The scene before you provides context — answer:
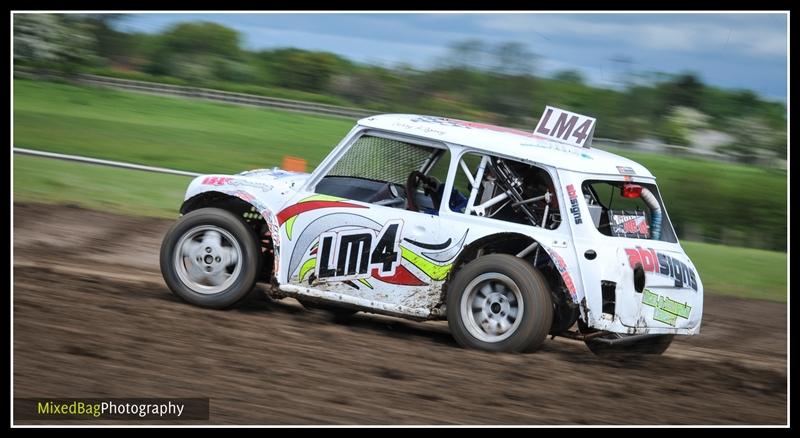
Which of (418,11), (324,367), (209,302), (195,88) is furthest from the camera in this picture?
(195,88)

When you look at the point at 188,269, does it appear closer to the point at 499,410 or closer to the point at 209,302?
the point at 209,302

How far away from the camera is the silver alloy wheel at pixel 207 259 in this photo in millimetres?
8391

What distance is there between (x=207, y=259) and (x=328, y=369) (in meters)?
1.98

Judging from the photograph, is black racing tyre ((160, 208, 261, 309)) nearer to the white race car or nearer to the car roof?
the white race car

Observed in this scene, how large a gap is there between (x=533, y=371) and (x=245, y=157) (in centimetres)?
→ 1096

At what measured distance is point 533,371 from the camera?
7.25m

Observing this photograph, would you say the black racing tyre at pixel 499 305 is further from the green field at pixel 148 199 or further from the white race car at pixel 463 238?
the green field at pixel 148 199

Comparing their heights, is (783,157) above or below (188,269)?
above

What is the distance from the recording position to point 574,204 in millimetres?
7590

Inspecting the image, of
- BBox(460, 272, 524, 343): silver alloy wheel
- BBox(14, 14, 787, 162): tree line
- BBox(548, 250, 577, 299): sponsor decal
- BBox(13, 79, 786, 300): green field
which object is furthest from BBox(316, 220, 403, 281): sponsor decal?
BBox(14, 14, 787, 162): tree line

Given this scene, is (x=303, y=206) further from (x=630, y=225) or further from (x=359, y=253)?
(x=630, y=225)

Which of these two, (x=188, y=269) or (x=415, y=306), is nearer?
(x=415, y=306)

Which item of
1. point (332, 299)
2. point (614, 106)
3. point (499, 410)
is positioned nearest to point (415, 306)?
point (332, 299)

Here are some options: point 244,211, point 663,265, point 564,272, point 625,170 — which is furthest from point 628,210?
point 244,211
